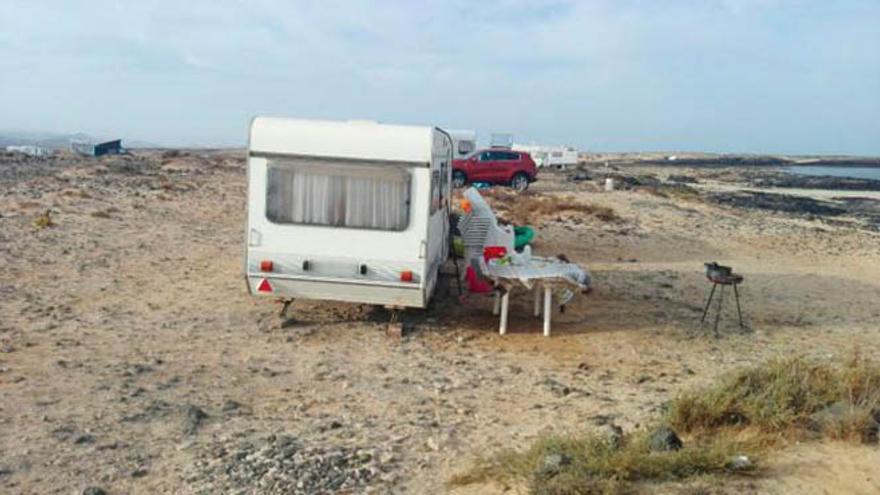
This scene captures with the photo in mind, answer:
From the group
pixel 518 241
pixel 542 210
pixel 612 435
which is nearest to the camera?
pixel 612 435

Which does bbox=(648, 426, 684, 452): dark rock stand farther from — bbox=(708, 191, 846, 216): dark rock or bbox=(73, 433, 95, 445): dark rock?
bbox=(708, 191, 846, 216): dark rock

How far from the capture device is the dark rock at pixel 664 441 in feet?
15.9

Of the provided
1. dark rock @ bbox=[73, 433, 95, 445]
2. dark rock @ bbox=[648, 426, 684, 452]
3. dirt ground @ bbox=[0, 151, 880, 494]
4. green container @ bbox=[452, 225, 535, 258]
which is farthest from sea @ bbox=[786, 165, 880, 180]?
dark rock @ bbox=[73, 433, 95, 445]

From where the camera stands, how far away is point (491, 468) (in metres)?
4.80

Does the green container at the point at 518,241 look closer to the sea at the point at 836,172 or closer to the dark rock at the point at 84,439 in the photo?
the dark rock at the point at 84,439

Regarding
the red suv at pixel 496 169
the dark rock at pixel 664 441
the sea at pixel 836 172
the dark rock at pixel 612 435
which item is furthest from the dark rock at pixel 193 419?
the sea at pixel 836 172

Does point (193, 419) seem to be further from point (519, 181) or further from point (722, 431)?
point (519, 181)

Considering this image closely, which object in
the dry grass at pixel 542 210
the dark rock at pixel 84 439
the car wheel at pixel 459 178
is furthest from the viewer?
the car wheel at pixel 459 178

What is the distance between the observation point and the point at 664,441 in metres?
4.88

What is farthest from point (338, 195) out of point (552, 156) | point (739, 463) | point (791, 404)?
point (552, 156)

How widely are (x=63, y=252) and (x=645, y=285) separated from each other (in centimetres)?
865

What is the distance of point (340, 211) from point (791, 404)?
4.60 m

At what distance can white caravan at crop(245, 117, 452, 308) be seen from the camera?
8195 millimetres

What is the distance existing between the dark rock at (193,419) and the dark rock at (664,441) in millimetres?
2999
